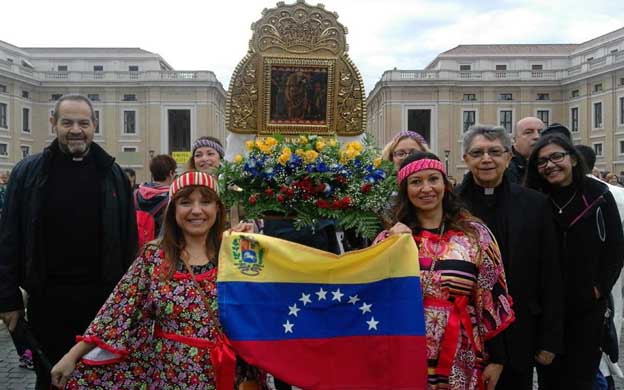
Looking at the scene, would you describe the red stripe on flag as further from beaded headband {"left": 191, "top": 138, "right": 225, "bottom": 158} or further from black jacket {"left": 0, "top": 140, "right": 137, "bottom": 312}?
beaded headband {"left": 191, "top": 138, "right": 225, "bottom": 158}

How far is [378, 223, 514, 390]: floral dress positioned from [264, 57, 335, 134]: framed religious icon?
2983mm

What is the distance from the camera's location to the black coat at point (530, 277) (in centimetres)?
345

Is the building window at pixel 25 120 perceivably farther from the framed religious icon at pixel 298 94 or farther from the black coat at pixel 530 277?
the black coat at pixel 530 277

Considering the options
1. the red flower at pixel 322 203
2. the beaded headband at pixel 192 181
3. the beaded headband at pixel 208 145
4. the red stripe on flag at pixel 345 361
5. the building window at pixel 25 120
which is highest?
the building window at pixel 25 120

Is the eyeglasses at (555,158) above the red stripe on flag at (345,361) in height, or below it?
above

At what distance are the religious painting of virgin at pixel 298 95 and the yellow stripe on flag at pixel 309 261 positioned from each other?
120 inches

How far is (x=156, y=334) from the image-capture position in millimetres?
3031

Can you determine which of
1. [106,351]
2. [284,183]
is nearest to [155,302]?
[106,351]

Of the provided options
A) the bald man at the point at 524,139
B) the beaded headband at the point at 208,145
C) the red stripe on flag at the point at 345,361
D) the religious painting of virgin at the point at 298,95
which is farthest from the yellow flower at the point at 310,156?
the bald man at the point at 524,139

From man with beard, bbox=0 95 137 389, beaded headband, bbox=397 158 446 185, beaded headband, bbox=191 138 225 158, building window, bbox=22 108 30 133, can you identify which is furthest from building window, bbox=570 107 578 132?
man with beard, bbox=0 95 137 389

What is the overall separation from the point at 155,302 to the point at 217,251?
0.44 m

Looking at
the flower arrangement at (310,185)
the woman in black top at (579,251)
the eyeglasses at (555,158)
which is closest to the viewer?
the flower arrangement at (310,185)

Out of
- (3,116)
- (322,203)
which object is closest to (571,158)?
(322,203)

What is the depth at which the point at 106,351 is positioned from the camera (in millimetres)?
2963
